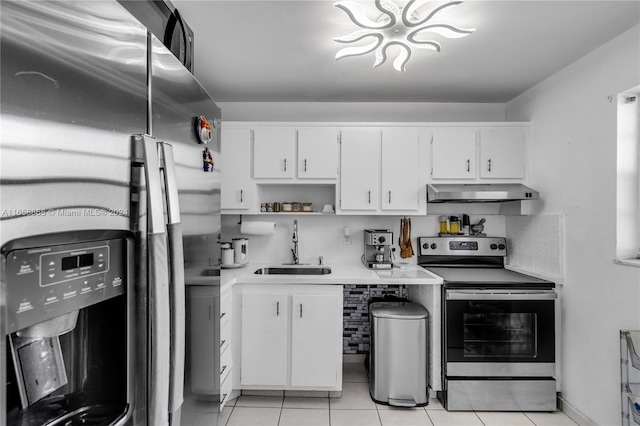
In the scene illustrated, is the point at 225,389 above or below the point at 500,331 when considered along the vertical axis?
below

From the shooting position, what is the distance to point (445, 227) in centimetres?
325

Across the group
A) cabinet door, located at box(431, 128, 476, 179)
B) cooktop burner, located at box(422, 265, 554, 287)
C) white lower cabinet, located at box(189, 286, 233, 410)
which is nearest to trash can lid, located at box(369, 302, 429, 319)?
cooktop burner, located at box(422, 265, 554, 287)

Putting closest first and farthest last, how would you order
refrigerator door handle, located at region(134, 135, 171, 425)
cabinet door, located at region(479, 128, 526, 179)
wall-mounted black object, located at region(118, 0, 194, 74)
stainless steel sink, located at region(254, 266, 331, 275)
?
refrigerator door handle, located at region(134, 135, 171, 425), wall-mounted black object, located at region(118, 0, 194, 74), cabinet door, located at region(479, 128, 526, 179), stainless steel sink, located at region(254, 266, 331, 275)

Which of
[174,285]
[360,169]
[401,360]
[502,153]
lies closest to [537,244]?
[502,153]

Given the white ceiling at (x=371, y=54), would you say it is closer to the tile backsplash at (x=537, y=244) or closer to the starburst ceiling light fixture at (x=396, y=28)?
the starburst ceiling light fixture at (x=396, y=28)

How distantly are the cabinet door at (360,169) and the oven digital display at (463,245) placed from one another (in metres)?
0.84

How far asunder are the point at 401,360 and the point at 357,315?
765 millimetres

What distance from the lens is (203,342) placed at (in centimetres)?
102

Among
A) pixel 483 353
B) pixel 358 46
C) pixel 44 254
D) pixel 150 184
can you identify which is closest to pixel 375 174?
pixel 358 46

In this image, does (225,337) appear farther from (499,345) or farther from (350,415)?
(499,345)

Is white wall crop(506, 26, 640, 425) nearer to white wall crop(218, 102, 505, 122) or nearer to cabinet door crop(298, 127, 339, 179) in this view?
white wall crop(218, 102, 505, 122)

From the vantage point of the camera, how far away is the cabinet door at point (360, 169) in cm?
300

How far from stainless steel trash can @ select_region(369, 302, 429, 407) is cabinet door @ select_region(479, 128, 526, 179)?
1395 mm

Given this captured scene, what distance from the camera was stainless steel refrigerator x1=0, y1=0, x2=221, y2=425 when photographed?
0.44m
